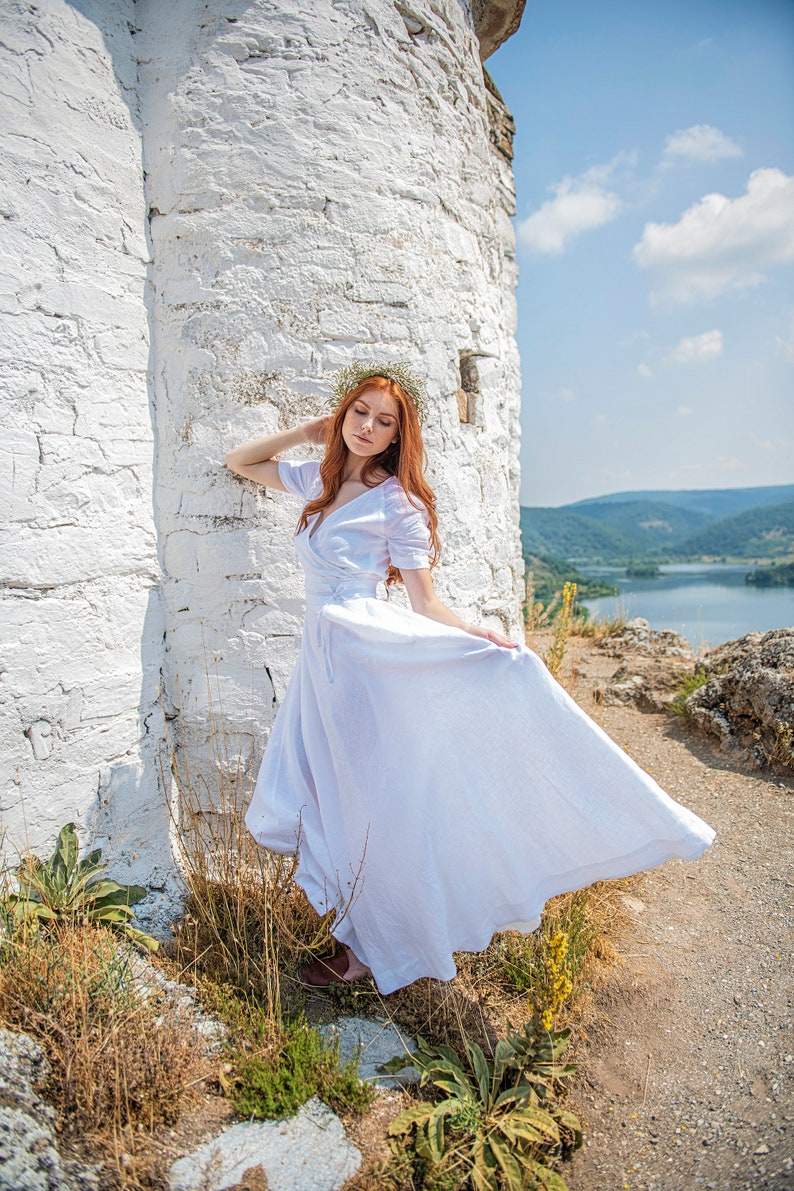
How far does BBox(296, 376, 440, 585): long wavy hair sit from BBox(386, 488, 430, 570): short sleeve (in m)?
0.05

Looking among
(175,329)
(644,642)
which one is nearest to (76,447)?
(175,329)

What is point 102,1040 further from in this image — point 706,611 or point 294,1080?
point 706,611

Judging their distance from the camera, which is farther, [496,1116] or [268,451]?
[268,451]

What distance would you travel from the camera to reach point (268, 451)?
2.83 meters

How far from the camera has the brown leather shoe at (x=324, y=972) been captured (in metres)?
2.59

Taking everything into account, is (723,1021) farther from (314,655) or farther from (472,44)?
(472,44)

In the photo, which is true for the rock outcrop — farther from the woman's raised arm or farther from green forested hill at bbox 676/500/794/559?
green forested hill at bbox 676/500/794/559

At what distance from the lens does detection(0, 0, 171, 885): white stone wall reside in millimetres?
2561

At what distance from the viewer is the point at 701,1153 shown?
6.88 feet

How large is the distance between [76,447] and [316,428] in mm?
952

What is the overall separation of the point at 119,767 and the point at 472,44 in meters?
4.17

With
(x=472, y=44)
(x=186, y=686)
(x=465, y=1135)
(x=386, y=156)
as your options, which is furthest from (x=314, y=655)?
(x=472, y=44)

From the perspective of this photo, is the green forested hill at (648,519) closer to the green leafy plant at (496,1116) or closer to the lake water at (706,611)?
the lake water at (706,611)

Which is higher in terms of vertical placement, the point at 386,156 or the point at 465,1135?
the point at 386,156
